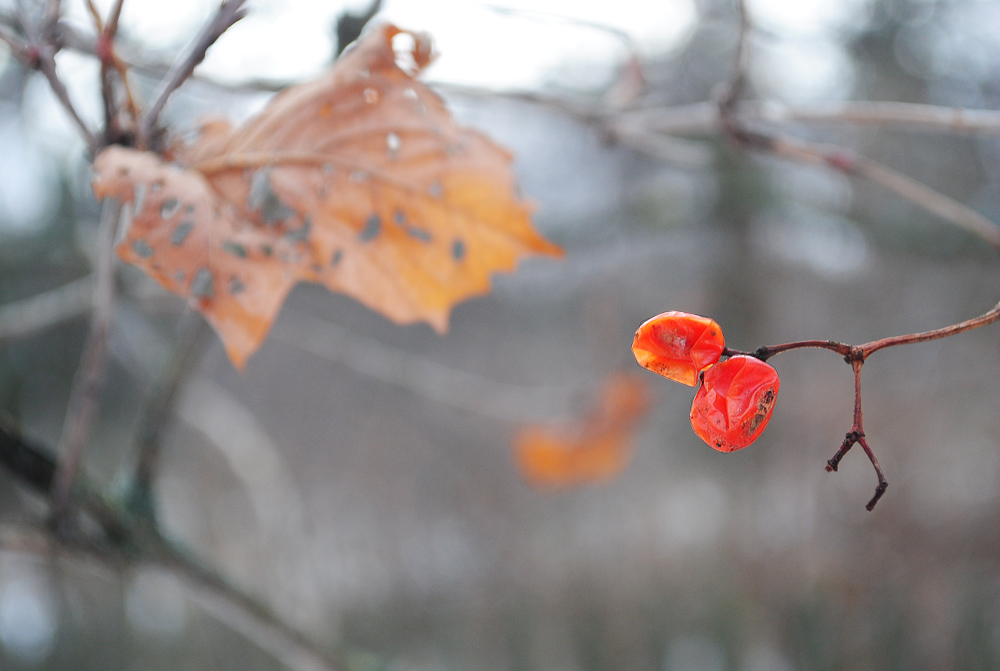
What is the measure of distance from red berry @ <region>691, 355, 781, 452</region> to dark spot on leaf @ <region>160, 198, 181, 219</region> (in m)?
0.27

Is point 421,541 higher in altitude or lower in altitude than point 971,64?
lower

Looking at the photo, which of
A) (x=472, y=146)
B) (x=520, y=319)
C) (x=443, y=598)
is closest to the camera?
(x=472, y=146)

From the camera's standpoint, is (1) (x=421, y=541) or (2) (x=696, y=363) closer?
(2) (x=696, y=363)

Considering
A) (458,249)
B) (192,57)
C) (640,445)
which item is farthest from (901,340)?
(640,445)

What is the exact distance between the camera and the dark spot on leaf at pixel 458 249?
0.35 metres

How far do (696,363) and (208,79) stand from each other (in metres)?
0.41

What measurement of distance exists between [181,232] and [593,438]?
2.81 feet

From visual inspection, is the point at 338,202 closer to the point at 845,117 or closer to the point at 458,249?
the point at 458,249

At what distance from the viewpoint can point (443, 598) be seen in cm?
266

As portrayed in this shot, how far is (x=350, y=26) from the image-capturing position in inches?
19.4

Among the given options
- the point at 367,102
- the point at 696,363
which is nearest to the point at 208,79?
the point at 367,102

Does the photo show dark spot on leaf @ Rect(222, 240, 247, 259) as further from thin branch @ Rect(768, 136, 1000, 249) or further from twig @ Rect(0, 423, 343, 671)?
thin branch @ Rect(768, 136, 1000, 249)

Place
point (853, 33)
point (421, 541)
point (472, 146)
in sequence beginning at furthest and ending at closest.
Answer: point (421, 541), point (853, 33), point (472, 146)

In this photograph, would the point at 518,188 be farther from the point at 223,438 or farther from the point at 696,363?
the point at 223,438
